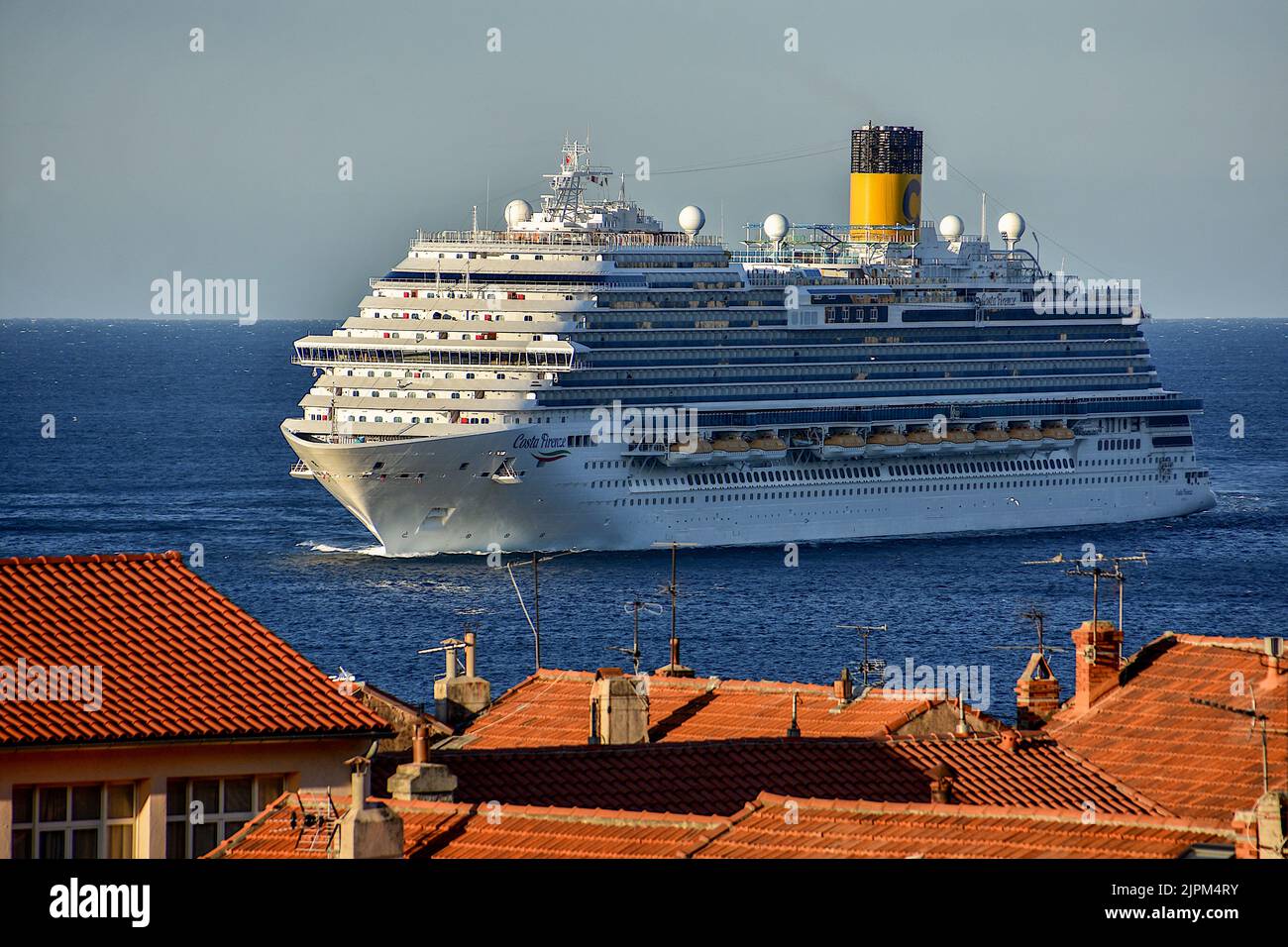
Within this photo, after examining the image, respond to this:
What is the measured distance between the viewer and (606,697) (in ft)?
77.3

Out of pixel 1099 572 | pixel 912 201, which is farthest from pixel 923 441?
pixel 1099 572

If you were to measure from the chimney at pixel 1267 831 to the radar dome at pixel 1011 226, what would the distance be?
8739cm

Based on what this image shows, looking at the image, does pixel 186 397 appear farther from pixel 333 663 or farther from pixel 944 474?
pixel 333 663

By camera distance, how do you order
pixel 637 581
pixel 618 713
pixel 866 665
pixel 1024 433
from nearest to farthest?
1. pixel 618 713
2. pixel 866 665
3. pixel 637 581
4. pixel 1024 433

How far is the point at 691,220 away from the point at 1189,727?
7002 centimetres

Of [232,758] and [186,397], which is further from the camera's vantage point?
[186,397]

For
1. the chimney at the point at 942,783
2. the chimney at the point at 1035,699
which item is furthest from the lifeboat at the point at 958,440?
the chimney at the point at 942,783

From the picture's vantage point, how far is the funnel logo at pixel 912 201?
103m

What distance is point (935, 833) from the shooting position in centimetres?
1712

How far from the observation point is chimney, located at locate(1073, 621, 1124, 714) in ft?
82.9

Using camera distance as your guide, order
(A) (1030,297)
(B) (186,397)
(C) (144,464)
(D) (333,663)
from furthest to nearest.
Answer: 1. (B) (186,397)
2. (C) (144,464)
3. (A) (1030,297)
4. (D) (333,663)
